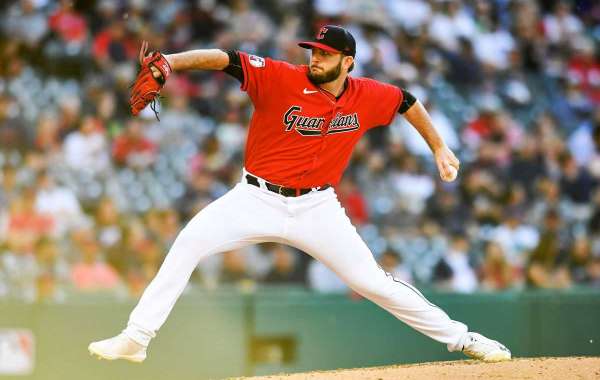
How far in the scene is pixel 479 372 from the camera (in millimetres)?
5973

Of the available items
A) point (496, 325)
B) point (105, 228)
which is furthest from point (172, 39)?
point (496, 325)

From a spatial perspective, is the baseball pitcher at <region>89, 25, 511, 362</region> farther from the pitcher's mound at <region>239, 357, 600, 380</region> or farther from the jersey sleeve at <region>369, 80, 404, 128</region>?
the pitcher's mound at <region>239, 357, 600, 380</region>

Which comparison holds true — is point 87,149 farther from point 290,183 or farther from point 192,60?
point 192,60

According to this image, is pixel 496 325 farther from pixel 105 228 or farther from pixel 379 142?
pixel 105 228

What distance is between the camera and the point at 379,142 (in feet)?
35.9

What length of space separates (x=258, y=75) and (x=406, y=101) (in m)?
1.03

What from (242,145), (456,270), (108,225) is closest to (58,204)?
(108,225)

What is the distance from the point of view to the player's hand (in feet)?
19.2

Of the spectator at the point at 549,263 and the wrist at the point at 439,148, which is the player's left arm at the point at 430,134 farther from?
the spectator at the point at 549,263

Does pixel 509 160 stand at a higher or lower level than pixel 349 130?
lower

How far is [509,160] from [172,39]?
405 cm

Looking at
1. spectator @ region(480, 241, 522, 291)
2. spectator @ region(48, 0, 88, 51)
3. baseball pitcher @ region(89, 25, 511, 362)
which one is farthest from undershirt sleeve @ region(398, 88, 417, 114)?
spectator @ region(48, 0, 88, 51)

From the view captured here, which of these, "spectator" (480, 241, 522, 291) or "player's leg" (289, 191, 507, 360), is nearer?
"player's leg" (289, 191, 507, 360)

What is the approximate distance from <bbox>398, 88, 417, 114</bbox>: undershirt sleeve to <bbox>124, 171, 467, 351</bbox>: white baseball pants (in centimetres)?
73
